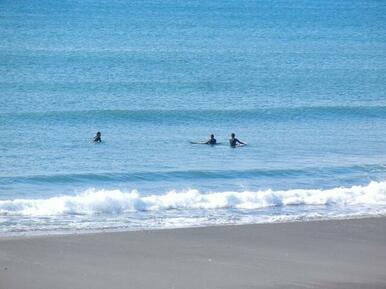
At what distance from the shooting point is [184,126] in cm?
3566

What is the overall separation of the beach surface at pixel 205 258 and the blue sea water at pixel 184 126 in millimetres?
1297

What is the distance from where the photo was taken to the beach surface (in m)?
16.2

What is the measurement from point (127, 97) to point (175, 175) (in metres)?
15.5

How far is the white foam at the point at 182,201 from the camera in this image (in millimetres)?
21641

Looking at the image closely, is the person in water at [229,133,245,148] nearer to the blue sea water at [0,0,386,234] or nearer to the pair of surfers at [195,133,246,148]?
the pair of surfers at [195,133,246,148]

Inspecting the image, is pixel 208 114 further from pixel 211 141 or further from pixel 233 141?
pixel 233 141

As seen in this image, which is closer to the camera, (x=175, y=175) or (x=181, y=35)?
(x=175, y=175)

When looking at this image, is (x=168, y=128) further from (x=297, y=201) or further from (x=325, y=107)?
(x=297, y=201)

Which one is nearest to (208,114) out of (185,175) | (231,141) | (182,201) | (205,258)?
(231,141)

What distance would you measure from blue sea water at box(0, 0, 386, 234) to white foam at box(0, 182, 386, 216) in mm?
47

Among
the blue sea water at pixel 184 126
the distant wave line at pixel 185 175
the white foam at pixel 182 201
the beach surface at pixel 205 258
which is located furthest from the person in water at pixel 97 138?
the beach surface at pixel 205 258

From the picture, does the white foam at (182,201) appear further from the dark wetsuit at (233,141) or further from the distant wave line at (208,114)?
the distant wave line at (208,114)

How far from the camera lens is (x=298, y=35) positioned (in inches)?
2862

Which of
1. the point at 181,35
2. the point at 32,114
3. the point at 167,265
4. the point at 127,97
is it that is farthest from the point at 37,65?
the point at 167,265
